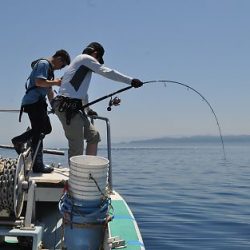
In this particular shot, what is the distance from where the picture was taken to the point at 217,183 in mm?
21547

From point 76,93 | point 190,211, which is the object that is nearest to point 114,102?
point 76,93

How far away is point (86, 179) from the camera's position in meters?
4.76

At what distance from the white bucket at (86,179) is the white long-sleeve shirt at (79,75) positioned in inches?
59.2

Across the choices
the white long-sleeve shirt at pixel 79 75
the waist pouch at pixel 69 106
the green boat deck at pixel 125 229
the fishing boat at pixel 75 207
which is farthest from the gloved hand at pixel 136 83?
the green boat deck at pixel 125 229

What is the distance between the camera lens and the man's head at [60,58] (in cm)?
641

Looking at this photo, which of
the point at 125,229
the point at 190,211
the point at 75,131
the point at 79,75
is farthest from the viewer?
the point at 190,211

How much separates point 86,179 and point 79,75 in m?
1.84

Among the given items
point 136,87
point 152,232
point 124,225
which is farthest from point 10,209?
point 152,232

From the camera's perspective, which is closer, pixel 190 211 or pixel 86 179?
pixel 86 179

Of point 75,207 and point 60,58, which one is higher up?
point 60,58

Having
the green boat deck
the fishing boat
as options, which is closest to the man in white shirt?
the green boat deck

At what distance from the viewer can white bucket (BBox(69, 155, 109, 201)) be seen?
4.77m

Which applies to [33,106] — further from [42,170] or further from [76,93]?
[42,170]

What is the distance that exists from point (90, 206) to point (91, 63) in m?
1.99
